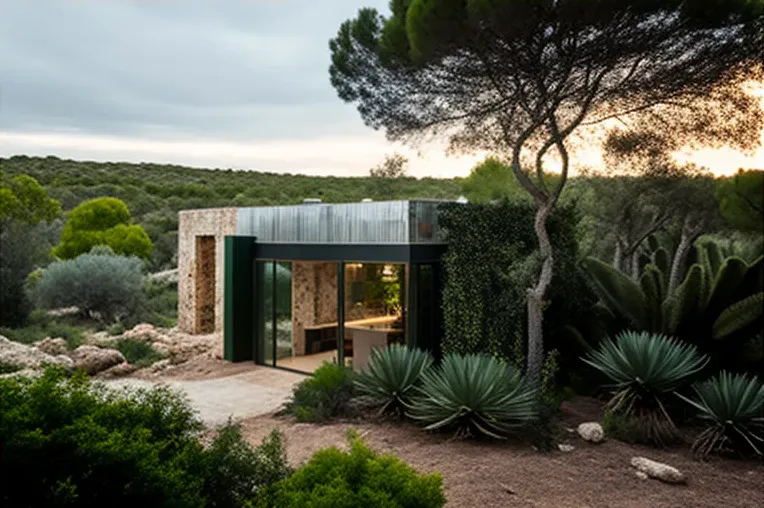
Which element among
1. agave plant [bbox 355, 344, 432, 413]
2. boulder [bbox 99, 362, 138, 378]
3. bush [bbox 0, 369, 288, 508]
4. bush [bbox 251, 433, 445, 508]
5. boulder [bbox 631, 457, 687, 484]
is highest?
bush [bbox 0, 369, 288, 508]

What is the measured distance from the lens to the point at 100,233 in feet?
74.8

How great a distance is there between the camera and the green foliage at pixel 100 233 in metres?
22.5

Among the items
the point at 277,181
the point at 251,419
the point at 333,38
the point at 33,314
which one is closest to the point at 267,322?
the point at 251,419

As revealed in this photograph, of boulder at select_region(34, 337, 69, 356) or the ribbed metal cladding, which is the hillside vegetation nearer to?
boulder at select_region(34, 337, 69, 356)

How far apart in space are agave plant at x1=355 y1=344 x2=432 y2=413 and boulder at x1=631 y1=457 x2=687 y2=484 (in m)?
2.72

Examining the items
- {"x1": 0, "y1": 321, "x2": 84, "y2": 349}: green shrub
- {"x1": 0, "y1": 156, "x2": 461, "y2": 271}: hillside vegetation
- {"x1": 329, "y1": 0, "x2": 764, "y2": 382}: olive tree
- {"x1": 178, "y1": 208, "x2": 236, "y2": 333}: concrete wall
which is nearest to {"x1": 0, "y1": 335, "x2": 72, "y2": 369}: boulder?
{"x1": 0, "y1": 321, "x2": 84, "y2": 349}: green shrub

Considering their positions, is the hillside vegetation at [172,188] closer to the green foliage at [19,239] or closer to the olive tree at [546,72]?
the green foliage at [19,239]

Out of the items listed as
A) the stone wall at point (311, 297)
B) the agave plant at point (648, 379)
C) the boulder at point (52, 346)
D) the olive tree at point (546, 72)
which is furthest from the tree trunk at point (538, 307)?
the boulder at point (52, 346)

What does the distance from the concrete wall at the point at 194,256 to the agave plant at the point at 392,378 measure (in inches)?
242

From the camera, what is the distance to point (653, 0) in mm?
8211

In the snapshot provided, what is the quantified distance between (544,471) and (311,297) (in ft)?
20.2

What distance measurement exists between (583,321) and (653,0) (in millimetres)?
5045

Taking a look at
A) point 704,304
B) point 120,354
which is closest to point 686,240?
point 704,304

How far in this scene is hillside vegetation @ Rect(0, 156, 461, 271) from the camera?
2950 cm
